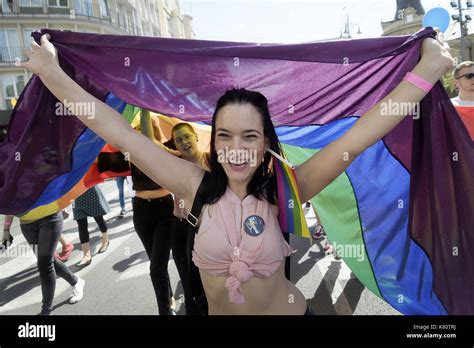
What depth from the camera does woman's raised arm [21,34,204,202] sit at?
4.92 feet

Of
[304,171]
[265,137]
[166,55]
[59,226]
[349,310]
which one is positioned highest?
[166,55]

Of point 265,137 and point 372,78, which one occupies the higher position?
point 372,78

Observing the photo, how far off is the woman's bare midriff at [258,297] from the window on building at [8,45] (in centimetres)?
2974

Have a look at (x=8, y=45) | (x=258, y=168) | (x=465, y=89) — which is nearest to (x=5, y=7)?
(x=8, y=45)

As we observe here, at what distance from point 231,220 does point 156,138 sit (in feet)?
5.65

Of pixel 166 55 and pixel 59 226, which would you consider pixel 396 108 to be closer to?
pixel 166 55

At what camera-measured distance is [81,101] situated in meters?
1.49

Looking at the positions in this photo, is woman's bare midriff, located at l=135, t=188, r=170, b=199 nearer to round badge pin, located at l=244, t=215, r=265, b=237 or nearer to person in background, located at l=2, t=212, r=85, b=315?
person in background, located at l=2, t=212, r=85, b=315

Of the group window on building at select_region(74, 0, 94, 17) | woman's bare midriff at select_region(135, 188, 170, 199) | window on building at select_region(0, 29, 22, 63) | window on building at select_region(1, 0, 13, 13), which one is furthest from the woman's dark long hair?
window on building at select_region(1, 0, 13, 13)

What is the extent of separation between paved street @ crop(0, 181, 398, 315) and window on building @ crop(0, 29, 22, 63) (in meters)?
25.7

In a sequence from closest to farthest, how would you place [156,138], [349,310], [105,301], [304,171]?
[304,171]
[156,138]
[349,310]
[105,301]

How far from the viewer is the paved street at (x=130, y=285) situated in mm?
3375
